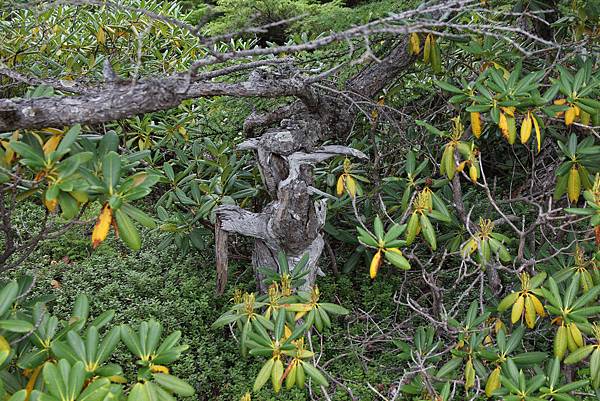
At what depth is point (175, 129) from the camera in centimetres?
359

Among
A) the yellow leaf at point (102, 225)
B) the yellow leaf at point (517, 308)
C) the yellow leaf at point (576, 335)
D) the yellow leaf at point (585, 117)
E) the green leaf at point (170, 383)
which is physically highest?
the yellow leaf at point (102, 225)

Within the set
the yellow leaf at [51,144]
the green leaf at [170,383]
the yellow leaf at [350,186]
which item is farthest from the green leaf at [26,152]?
the yellow leaf at [350,186]

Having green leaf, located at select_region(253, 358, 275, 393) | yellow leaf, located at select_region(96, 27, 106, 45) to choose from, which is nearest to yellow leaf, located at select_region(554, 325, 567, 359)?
green leaf, located at select_region(253, 358, 275, 393)

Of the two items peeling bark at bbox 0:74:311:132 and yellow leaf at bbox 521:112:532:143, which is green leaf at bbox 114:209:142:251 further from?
yellow leaf at bbox 521:112:532:143

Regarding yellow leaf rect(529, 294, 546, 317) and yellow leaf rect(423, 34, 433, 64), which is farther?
yellow leaf rect(423, 34, 433, 64)

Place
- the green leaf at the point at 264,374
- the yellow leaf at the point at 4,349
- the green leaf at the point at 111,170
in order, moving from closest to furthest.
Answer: the yellow leaf at the point at 4,349 < the green leaf at the point at 111,170 < the green leaf at the point at 264,374

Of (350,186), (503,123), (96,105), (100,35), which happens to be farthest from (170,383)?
(100,35)

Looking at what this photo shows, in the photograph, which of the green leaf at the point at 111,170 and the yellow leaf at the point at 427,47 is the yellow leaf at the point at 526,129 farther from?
the green leaf at the point at 111,170

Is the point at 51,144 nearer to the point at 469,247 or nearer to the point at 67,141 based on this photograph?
the point at 67,141

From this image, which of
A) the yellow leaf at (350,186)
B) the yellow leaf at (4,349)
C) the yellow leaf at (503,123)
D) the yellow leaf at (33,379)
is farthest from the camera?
the yellow leaf at (350,186)

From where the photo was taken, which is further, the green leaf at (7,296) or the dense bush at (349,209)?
the dense bush at (349,209)

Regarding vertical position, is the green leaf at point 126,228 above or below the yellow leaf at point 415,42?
below

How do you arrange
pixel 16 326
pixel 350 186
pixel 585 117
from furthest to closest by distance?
pixel 350 186, pixel 585 117, pixel 16 326

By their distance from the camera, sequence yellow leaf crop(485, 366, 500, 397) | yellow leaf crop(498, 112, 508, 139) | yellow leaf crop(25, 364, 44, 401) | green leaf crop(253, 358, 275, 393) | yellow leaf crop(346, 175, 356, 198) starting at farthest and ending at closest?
yellow leaf crop(346, 175, 356, 198)
yellow leaf crop(498, 112, 508, 139)
yellow leaf crop(485, 366, 500, 397)
green leaf crop(253, 358, 275, 393)
yellow leaf crop(25, 364, 44, 401)
